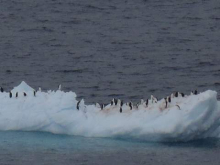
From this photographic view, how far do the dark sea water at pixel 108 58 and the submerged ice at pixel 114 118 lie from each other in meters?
0.63

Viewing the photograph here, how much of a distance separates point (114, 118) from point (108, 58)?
83.1 ft

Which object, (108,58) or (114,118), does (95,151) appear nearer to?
(114,118)

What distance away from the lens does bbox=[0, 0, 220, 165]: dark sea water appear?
55.8m

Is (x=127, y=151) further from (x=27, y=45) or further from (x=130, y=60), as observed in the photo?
(x=27, y=45)

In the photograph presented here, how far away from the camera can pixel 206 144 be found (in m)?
57.7

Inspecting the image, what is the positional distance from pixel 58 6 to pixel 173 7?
31.8ft

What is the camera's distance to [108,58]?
83.9 metres

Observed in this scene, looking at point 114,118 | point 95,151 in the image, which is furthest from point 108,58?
point 95,151

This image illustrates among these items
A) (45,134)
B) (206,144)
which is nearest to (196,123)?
(206,144)

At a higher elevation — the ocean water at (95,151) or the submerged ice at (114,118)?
the submerged ice at (114,118)

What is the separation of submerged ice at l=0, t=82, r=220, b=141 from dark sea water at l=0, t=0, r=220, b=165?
634 mm

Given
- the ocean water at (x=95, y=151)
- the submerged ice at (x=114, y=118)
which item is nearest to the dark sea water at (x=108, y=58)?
the ocean water at (x=95, y=151)

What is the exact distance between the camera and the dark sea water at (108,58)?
183 feet

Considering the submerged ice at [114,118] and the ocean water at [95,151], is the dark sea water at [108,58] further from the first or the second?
the submerged ice at [114,118]
